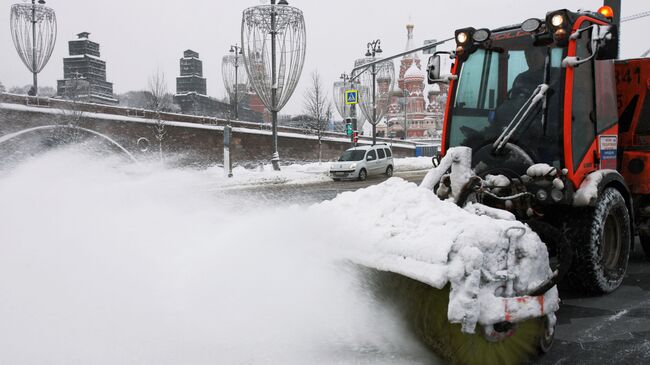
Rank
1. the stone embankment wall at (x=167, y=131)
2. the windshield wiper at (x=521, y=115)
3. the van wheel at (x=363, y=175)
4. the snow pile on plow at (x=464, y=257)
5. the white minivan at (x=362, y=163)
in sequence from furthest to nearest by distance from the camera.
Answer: the stone embankment wall at (x=167, y=131) → the van wheel at (x=363, y=175) → the white minivan at (x=362, y=163) → the windshield wiper at (x=521, y=115) → the snow pile on plow at (x=464, y=257)

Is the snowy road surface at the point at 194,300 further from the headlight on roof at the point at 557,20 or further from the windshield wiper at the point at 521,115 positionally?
the headlight on roof at the point at 557,20

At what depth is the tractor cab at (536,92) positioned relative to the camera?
14.5ft

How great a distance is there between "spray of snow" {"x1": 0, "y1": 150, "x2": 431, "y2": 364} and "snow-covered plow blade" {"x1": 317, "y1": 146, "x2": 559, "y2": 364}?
24 cm

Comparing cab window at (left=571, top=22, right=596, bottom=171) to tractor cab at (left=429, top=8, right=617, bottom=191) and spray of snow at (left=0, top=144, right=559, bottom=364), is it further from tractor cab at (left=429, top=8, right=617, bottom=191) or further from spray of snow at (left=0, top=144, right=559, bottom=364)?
spray of snow at (left=0, top=144, right=559, bottom=364)

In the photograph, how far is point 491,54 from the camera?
16.4 ft

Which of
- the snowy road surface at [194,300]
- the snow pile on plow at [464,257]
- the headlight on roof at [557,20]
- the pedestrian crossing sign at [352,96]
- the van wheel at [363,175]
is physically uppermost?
the pedestrian crossing sign at [352,96]

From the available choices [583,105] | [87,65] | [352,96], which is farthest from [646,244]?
[87,65]

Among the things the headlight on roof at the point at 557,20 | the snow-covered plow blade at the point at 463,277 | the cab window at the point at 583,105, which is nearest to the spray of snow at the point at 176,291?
the snow-covered plow blade at the point at 463,277

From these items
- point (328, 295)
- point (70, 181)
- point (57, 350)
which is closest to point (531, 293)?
point (328, 295)

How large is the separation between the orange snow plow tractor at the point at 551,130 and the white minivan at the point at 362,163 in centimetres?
1993

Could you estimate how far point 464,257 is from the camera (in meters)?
2.90

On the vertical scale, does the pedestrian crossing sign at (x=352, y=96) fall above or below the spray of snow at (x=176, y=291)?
above

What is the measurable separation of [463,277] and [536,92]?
243cm

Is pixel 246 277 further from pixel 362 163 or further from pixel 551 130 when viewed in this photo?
pixel 362 163
